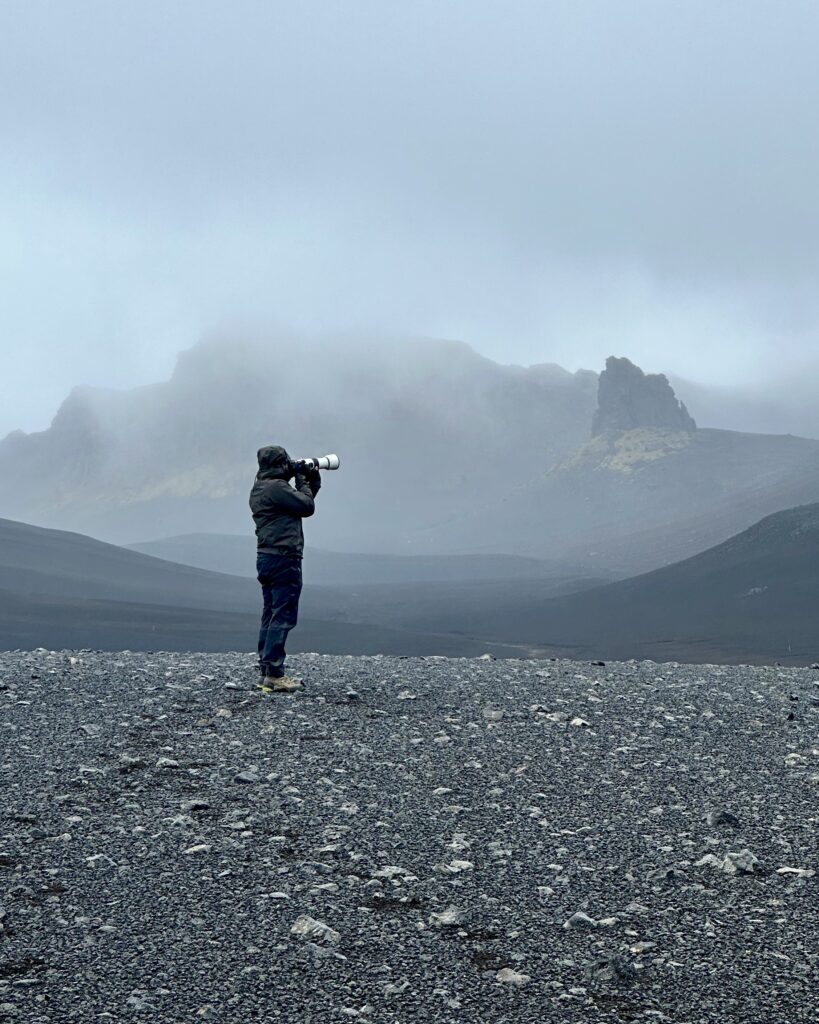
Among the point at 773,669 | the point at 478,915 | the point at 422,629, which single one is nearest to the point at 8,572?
the point at 422,629

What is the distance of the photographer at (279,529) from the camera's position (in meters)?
15.6

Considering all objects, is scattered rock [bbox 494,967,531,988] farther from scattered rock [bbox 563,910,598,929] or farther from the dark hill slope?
the dark hill slope

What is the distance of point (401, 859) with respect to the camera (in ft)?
30.5

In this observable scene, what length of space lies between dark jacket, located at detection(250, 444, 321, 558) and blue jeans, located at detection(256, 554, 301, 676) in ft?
0.51

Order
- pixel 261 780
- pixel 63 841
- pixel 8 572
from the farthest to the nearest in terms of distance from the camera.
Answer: pixel 8 572 → pixel 261 780 → pixel 63 841

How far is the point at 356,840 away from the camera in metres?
9.70

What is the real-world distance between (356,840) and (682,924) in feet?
10.4

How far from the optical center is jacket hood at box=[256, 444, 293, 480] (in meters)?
15.7

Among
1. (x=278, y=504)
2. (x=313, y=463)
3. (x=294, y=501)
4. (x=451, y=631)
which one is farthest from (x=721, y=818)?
(x=451, y=631)

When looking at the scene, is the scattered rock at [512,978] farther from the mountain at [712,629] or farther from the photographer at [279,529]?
the mountain at [712,629]

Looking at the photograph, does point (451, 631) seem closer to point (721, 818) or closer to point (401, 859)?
point (721, 818)

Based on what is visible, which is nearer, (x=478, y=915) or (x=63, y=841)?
(x=478, y=915)

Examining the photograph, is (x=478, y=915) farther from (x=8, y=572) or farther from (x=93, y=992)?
(x=8, y=572)

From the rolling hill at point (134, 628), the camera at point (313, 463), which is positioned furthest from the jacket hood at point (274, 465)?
the rolling hill at point (134, 628)
